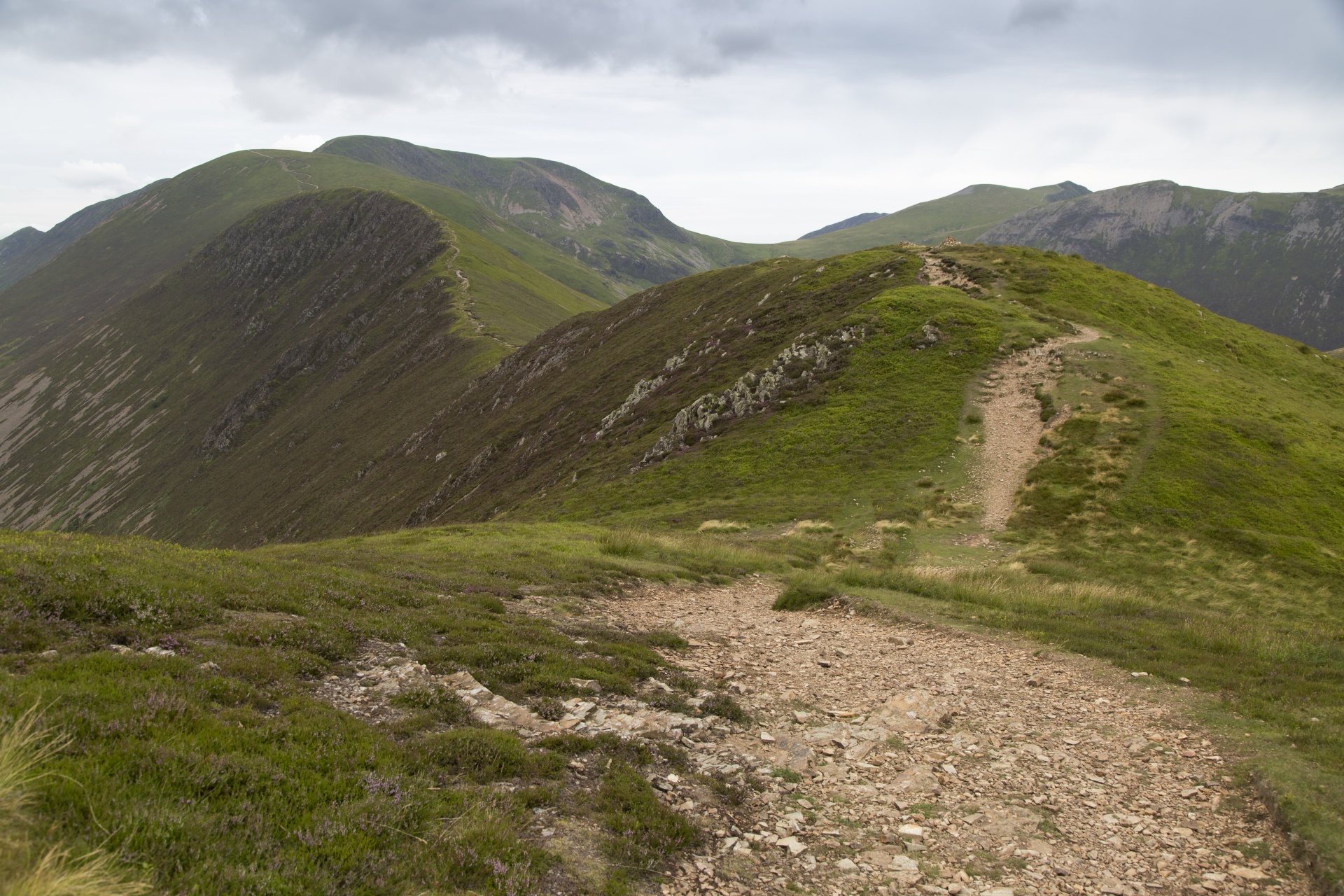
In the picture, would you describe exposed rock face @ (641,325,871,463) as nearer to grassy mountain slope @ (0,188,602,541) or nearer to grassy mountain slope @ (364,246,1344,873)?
grassy mountain slope @ (364,246,1344,873)

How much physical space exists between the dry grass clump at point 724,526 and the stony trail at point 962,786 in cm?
1646

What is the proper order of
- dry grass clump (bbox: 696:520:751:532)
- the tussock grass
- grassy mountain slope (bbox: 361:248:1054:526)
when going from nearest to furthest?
the tussock grass → dry grass clump (bbox: 696:520:751:532) → grassy mountain slope (bbox: 361:248:1054:526)

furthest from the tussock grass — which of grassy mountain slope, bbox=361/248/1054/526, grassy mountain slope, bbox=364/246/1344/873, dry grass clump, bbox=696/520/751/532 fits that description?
grassy mountain slope, bbox=361/248/1054/526

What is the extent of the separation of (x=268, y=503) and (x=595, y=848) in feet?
368

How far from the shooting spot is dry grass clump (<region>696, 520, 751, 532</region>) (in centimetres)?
3216

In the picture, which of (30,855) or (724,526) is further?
(724,526)

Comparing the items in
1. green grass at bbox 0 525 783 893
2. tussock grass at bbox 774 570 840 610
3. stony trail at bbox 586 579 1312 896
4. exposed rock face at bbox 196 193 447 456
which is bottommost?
tussock grass at bbox 774 570 840 610

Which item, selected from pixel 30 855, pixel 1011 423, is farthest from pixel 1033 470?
pixel 30 855

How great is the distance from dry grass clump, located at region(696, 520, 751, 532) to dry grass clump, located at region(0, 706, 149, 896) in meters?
27.6

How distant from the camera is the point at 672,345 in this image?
69062mm

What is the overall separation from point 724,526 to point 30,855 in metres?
28.9

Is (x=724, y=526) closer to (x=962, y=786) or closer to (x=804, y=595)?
(x=804, y=595)

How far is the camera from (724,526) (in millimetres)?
32406

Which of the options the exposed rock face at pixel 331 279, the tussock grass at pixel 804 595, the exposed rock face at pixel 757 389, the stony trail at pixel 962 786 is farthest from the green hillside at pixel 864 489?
the exposed rock face at pixel 331 279
